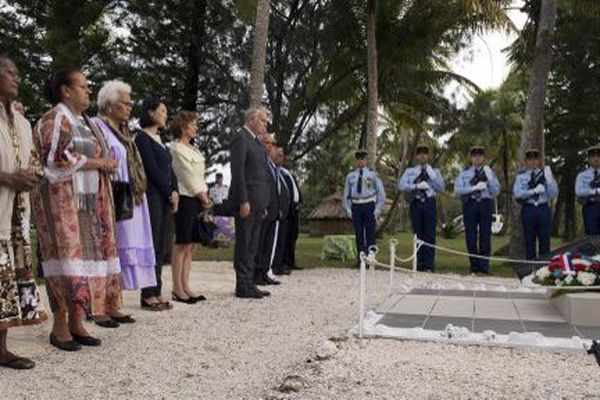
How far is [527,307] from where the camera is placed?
7.41m

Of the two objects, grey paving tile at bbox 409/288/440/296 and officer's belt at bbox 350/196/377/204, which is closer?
grey paving tile at bbox 409/288/440/296

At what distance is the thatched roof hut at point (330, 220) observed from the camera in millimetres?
28594

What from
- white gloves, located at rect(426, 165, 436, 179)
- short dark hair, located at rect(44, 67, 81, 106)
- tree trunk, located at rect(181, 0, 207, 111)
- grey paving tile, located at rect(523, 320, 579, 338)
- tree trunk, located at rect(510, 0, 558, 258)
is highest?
tree trunk, located at rect(181, 0, 207, 111)

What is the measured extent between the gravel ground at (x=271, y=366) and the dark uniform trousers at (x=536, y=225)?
5.92 m

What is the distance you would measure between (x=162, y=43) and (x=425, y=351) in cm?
1628

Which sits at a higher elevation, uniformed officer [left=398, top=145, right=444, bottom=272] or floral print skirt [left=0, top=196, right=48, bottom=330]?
uniformed officer [left=398, top=145, right=444, bottom=272]

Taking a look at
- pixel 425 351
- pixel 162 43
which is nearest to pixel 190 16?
pixel 162 43

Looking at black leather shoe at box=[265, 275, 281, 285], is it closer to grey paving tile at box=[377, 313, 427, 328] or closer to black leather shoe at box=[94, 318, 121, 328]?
grey paving tile at box=[377, 313, 427, 328]

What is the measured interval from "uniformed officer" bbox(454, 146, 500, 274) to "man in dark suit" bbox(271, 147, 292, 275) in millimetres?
3154

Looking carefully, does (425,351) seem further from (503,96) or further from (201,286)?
(503,96)

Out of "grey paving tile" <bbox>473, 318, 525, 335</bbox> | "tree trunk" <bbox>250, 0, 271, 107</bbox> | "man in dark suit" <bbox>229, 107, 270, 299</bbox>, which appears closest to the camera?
"grey paving tile" <bbox>473, 318, 525, 335</bbox>

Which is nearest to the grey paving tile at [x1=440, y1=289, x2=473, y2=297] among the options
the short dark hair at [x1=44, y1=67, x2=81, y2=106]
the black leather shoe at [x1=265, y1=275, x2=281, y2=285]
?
the black leather shoe at [x1=265, y1=275, x2=281, y2=285]

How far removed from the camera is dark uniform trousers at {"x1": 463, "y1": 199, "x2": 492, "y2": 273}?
11.6m

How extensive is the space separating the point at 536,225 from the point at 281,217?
433 cm
